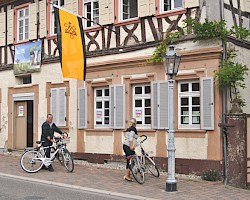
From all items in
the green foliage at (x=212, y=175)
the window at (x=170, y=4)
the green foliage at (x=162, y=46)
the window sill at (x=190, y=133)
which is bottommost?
the green foliage at (x=212, y=175)

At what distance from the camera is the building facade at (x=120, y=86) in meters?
12.7

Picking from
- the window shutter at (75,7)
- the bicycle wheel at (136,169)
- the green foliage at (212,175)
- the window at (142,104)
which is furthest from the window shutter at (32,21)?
the green foliage at (212,175)

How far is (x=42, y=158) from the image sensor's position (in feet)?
44.6

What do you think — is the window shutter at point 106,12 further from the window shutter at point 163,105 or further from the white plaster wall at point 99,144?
the white plaster wall at point 99,144

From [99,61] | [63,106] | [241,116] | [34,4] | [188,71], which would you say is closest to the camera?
[241,116]

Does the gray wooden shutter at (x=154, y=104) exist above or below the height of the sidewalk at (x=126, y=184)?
above

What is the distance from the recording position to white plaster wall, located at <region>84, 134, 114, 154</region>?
15039mm

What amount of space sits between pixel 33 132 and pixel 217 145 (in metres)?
8.48

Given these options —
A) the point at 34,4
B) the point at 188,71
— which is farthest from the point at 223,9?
the point at 34,4

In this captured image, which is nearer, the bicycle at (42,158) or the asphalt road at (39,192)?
the asphalt road at (39,192)

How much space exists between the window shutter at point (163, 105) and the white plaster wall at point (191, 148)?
666mm

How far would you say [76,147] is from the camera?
16141 mm

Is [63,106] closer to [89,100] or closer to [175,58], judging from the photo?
[89,100]

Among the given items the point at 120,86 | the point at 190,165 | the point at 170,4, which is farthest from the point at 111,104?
the point at 170,4
